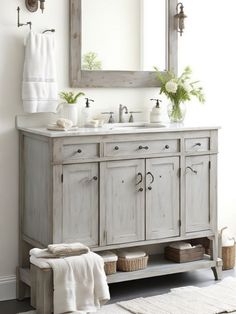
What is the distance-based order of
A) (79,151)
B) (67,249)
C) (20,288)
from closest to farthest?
(67,249)
(79,151)
(20,288)

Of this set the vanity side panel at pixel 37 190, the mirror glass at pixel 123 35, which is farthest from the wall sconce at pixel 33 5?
the vanity side panel at pixel 37 190

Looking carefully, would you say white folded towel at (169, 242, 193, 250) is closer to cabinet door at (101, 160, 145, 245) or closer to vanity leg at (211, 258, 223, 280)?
vanity leg at (211, 258, 223, 280)

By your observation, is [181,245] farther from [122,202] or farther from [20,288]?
[20,288]

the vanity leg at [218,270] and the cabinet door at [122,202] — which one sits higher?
the cabinet door at [122,202]

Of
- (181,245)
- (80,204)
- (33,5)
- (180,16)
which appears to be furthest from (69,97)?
(181,245)

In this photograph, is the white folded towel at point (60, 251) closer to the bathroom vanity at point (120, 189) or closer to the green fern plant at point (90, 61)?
the bathroom vanity at point (120, 189)

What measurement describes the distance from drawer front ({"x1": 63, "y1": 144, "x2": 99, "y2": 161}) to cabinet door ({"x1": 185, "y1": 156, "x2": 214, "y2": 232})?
28.0 inches

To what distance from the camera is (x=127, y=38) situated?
487 centimetres

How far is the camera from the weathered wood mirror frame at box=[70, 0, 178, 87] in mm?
4660

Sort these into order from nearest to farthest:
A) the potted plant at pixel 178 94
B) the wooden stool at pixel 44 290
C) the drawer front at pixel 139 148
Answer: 1. the wooden stool at pixel 44 290
2. the drawer front at pixel 139 148
3. the potted plant at pixel 178 94

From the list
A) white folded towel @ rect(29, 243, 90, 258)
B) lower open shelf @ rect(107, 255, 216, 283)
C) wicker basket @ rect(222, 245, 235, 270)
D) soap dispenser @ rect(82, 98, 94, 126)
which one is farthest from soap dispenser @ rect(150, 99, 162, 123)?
white folded towel @ rect(29, 243, 90, 258)

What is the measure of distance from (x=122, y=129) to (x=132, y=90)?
542 mm

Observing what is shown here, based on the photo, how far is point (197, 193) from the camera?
15.6 ft

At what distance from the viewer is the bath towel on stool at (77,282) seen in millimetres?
3914
